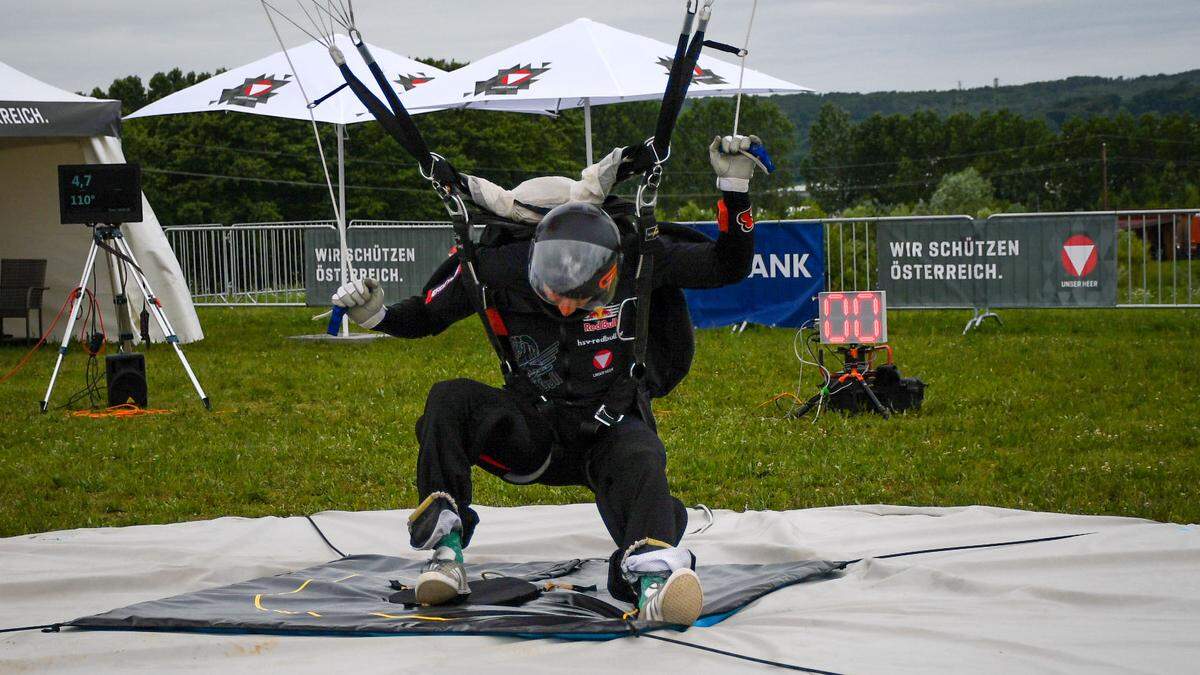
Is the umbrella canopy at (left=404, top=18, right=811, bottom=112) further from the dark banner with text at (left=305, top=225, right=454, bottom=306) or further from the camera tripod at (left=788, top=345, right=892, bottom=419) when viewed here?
the dark banner with text at (left=305, top=225, right=454, bottom=306)

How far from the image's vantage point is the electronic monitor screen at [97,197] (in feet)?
29.6

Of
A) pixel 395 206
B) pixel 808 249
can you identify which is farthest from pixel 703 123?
pixel 808 249

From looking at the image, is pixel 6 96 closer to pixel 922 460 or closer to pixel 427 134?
pixel 922 460

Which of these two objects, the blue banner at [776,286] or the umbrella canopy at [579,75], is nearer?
the umbrella canopy at [579,75]

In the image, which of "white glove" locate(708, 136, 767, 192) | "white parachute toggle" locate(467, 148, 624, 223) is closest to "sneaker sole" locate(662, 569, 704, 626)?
"white glove" locate(708, 136, 767, 192)

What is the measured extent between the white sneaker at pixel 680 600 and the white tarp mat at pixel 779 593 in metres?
0.06

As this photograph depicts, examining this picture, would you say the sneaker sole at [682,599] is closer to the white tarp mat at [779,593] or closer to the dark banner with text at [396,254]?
the white tarp mat at [779,593]

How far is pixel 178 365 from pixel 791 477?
6971mm

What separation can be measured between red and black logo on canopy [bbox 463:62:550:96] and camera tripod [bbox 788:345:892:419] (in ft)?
13.9

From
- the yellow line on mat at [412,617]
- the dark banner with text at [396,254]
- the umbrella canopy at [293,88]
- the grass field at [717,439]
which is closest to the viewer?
the yellow line on mat at [412,617]

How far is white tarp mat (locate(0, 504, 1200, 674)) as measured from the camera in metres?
2.88

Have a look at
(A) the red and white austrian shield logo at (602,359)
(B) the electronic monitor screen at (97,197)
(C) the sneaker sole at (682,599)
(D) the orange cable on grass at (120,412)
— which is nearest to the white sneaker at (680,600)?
(C) the sneaker sole at (682,599)

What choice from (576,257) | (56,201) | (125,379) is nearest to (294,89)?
(56,201)

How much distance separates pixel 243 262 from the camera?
20234 millimetres
